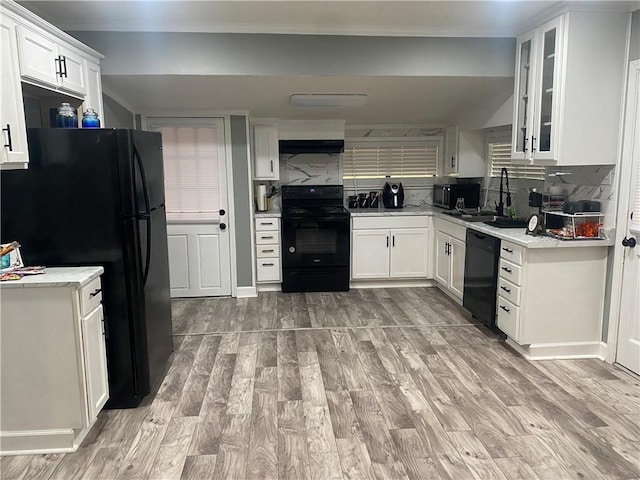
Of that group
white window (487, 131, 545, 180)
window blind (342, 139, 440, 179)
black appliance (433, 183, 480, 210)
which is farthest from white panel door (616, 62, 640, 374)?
window blind (342, 139, 440, 179)

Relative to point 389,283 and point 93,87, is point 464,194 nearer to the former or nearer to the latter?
point 389,283

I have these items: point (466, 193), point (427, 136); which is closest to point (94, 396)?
point (466, 193)

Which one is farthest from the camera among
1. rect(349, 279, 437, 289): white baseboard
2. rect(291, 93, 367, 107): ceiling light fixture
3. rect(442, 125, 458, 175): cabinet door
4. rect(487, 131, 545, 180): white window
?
rect(349, 279, 437, 289): white baseboard

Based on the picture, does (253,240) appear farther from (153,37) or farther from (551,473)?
(551,473)

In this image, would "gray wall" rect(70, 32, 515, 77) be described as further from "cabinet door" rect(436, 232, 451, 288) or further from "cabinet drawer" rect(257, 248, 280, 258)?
"cabinet drawer" rect(257, 248, 280, 258)

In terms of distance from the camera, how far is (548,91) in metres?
3.43

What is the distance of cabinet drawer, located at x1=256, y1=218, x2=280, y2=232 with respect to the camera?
5062 mm

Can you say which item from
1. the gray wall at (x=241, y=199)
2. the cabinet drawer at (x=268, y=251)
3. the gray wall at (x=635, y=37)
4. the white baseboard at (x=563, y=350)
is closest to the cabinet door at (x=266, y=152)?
the gray wall at (x=241, y=199)

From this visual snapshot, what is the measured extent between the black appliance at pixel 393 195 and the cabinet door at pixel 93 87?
128 inches

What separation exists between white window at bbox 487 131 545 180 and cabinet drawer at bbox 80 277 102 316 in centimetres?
368

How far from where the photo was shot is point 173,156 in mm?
4852

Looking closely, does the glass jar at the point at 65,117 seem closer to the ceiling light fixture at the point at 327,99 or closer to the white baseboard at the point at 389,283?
the ceiling light fixture at the point at 327,99

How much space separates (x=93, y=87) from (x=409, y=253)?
3455mm

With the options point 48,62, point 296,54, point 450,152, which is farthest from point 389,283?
point 48,62
